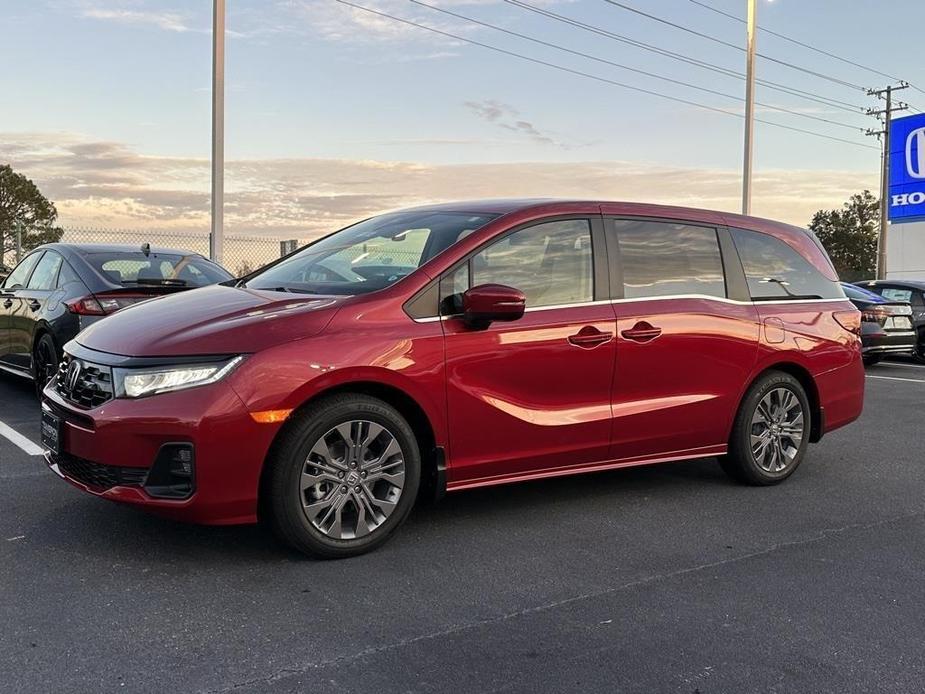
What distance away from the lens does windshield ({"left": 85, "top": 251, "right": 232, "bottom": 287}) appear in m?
7.36

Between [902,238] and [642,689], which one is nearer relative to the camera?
[642,689]

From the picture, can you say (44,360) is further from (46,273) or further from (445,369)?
(445,369)

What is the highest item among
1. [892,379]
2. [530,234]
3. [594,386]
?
[530,234]

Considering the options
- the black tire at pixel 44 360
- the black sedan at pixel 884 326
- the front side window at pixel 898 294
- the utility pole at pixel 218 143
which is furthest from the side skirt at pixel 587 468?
the front side window at pixel 898 294

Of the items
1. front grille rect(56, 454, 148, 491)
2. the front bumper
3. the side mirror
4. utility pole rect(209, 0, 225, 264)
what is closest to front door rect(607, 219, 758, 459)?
the side mirror

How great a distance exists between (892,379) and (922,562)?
8.81 meters

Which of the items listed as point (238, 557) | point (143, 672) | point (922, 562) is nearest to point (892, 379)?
point (922, 562)

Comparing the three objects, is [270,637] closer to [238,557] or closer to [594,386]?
[238,557]

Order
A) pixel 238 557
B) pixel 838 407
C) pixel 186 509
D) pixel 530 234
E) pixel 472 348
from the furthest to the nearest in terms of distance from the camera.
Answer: pixel 838 407 < pixel 530 234 < pixel 472 348 < pixel 238 557 < pixel 186 509

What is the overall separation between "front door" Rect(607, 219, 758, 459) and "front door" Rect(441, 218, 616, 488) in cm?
15

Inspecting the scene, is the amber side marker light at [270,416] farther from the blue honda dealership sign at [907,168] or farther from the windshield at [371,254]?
the blue honda dealership sign at [907,168]

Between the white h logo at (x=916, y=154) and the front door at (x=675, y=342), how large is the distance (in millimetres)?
31059

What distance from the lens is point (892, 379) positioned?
1226 centimetres

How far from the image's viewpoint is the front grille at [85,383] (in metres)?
3.94
